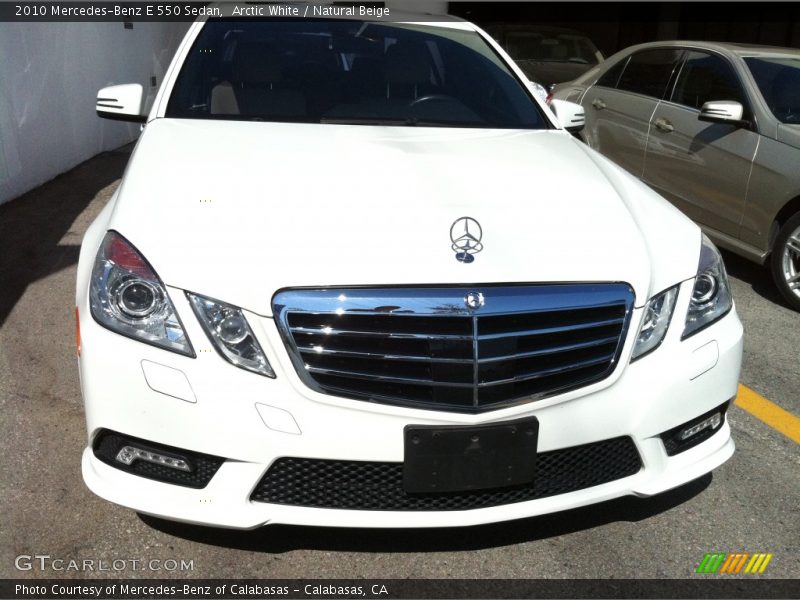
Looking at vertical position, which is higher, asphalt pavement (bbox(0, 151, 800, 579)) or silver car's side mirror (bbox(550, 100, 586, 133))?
silver car's side mirror (bbox(550, 100, 586, 133))

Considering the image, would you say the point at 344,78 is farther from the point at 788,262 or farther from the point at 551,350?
the point at 788,262

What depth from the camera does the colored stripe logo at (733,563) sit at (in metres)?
2.77

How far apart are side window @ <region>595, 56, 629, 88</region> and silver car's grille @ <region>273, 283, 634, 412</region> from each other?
513 cm

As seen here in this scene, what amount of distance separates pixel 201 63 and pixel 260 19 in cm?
53

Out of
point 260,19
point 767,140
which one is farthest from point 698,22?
point 260,19

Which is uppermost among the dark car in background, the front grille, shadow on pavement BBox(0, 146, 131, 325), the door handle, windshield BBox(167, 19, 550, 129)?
windshield BBox(167, 19, 550, 129)

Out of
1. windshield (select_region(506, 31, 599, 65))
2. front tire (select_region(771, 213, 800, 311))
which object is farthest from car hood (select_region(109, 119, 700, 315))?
windshield (select_region(506, 31, 599, 65))

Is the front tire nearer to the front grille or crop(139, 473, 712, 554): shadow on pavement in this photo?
crop(139, 473, 712, 554): shadow on pavement

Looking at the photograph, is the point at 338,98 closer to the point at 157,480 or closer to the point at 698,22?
the point at 157,480

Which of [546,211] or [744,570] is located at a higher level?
[546,211]

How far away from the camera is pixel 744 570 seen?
2773 millimetres

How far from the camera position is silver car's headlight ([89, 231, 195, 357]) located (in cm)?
244

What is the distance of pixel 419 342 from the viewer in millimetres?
2430
